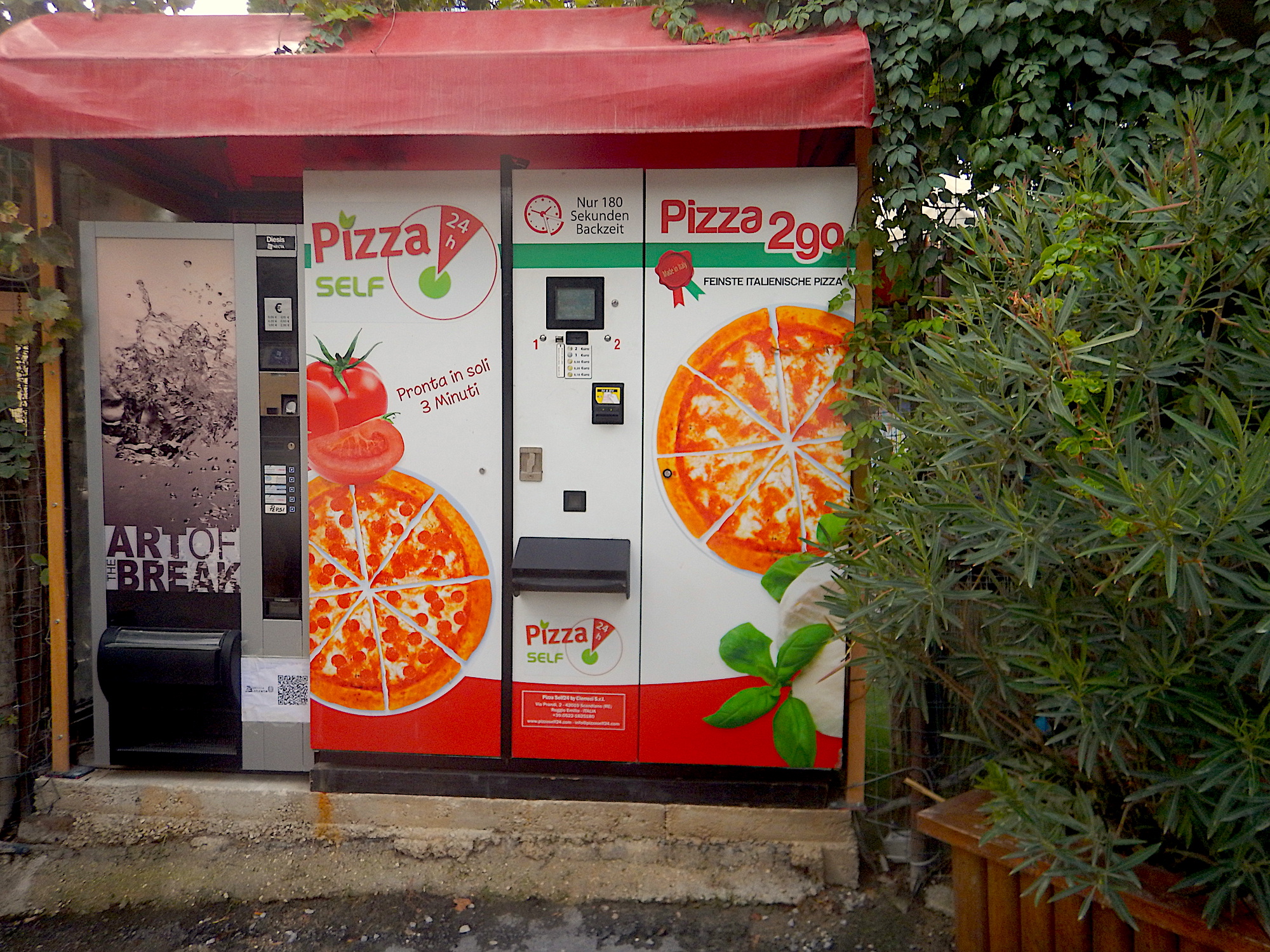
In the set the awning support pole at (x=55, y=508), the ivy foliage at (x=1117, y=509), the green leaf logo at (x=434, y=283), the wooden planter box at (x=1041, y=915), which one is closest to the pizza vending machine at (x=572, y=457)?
the green leaf logo at (x=434, y=283)

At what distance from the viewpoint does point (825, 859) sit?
3248 millimetres

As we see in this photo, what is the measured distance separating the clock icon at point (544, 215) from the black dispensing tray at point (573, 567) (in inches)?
46.4

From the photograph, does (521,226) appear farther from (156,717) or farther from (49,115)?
A: (156,717)

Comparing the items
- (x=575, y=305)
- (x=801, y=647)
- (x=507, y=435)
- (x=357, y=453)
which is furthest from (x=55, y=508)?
(x=801, y=647)

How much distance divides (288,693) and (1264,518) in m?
3.26

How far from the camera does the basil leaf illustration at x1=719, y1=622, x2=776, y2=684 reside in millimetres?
3270

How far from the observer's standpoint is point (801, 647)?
324 centimetres

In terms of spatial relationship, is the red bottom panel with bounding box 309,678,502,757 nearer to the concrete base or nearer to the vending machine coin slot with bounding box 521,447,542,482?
the concrete base

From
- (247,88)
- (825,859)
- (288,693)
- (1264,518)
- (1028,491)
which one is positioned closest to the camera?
(1264,518)

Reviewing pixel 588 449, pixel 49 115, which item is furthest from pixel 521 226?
pixel 49 115

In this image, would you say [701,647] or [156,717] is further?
[156,717]

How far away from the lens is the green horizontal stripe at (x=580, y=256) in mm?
3232

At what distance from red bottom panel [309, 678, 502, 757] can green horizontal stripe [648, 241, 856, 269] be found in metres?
1.79

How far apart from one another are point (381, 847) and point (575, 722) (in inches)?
35.4
